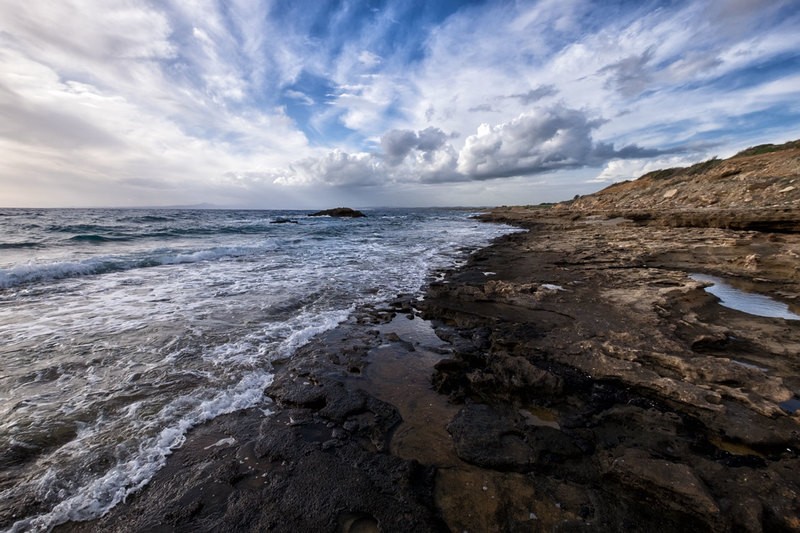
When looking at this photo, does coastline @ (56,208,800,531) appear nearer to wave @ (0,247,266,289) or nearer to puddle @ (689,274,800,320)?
puddle @ (689,274,800,320)

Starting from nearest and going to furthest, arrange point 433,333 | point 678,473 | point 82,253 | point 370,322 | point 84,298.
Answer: point 678,473 < point 433,333 < point 370,322 < point 84,298 < point 82,253

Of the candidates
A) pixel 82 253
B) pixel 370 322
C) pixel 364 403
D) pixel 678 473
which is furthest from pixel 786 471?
pixel 82 253

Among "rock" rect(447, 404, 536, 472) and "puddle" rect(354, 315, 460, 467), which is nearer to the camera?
"rock" rect(447, 404, 536, 472)

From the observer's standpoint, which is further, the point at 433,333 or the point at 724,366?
the point at 433,333

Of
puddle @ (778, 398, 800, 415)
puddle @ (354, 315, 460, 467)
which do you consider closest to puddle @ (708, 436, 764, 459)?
puddle @ (778, 398, 800, 415)

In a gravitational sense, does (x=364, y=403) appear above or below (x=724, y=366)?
below

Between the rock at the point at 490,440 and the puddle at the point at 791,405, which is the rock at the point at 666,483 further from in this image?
the puddle at the point at 791,405

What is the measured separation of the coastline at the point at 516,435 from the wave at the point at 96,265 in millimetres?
12685

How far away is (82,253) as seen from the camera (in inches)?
Answer: 667

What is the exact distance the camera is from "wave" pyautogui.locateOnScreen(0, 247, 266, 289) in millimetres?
11145

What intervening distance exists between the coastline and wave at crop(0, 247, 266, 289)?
12685 millimetres

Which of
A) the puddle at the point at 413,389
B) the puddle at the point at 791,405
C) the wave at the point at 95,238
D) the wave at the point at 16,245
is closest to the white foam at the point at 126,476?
the puddle at the point at 413,389

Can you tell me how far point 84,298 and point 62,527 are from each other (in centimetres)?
930

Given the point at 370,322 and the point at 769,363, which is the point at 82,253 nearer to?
the point at 370,322
